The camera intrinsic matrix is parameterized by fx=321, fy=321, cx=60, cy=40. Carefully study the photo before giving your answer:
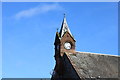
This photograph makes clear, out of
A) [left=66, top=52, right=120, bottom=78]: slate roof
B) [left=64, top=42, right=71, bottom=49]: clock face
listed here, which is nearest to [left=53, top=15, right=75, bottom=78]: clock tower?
[left=64, top=42, right=71, bottom=49]: clock face

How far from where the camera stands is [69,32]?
201 ft

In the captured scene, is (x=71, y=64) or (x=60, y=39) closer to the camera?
(x=71, y=64)

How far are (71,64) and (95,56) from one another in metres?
7.40

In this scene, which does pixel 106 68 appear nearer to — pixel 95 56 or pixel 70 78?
pixel 95 56

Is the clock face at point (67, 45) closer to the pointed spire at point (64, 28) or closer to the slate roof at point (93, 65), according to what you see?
the slate roof at point (93, 65)

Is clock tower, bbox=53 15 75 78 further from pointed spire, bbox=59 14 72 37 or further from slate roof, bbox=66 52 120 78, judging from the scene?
slate roof, bbox=66 52 120 78

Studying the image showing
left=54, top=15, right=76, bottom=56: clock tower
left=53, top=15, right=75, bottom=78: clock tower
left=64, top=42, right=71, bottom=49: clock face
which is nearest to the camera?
left=53, top=15, right=75, bottom=78: clock tower

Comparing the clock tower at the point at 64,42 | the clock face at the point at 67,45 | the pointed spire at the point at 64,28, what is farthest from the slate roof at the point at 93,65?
the pointed spire at the point at 64,28

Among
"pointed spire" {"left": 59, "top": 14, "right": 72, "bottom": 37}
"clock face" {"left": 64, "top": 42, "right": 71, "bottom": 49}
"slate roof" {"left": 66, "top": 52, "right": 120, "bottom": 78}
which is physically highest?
"pointed spire" {"left": 59, "top": 14, "right": 72, "bottom": 37}

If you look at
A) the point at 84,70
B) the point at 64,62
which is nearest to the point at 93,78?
the point at 84,70

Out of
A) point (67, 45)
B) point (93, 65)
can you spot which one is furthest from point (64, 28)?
point (93, 65)

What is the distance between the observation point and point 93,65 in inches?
2304

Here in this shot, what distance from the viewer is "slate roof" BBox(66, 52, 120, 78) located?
184ft


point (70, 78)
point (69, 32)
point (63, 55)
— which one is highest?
point (69, 32)
